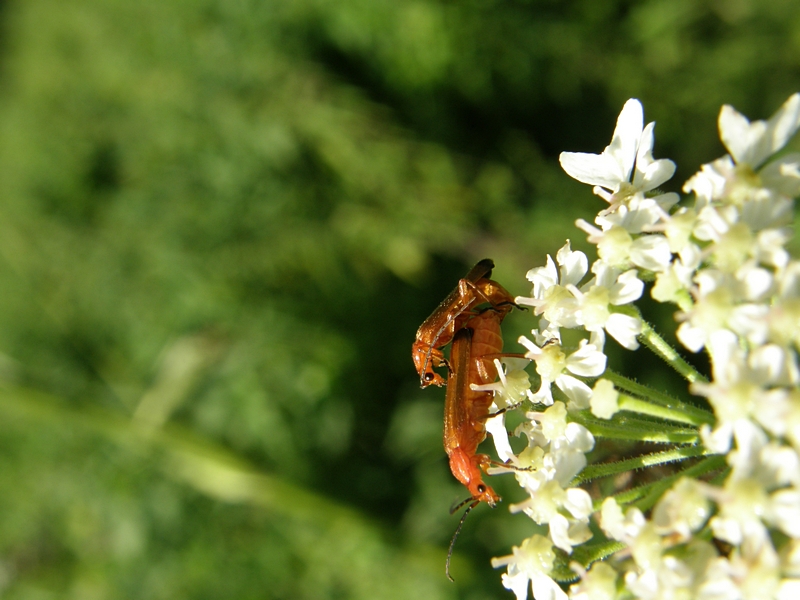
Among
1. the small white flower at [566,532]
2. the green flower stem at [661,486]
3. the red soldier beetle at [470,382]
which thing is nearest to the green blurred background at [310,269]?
the red soldier beetle at [470,382]

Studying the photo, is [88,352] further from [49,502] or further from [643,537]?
[643,537]

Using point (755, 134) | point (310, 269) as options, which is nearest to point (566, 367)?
point (755, 134)

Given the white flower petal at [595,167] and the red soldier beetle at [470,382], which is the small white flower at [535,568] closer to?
the red soldier beetle at [470,382]

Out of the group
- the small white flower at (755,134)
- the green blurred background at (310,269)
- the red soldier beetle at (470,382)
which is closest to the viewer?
the small white flower at (755,134)

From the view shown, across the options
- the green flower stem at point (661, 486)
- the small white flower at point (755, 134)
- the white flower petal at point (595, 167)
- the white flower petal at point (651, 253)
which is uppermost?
the white flower petal at point (595, 167)

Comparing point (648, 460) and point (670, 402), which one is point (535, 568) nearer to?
point (648, 460)

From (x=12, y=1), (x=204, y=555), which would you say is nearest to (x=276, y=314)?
(x=204, y=555)
